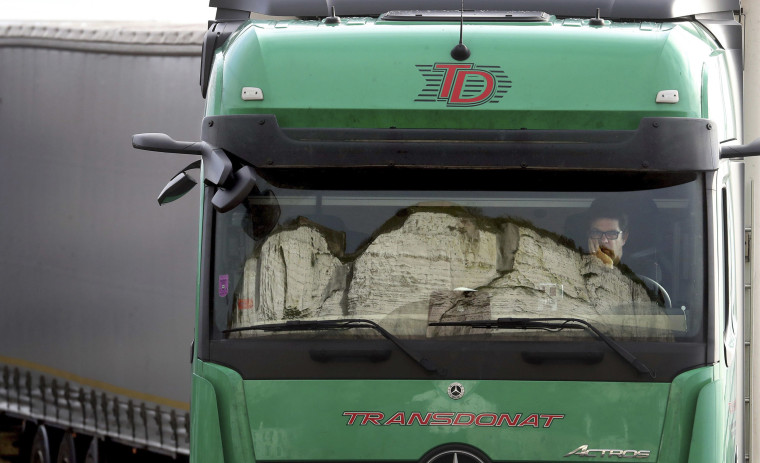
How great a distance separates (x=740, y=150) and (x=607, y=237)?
2.18 ft

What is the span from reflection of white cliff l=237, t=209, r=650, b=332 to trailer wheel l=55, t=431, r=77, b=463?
255 inches

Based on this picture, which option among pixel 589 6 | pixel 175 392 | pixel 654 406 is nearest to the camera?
pixel 654 406

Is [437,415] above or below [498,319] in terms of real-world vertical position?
below

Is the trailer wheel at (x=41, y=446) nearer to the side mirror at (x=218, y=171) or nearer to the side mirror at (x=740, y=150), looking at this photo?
the side mirror at (x=218, y=171)

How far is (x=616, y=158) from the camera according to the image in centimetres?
563

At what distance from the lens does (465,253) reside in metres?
5.78

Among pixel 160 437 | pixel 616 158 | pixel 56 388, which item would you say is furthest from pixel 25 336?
pixel 616 158

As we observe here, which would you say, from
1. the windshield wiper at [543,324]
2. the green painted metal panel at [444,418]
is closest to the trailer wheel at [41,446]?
the green painted metal panel at [444,418]

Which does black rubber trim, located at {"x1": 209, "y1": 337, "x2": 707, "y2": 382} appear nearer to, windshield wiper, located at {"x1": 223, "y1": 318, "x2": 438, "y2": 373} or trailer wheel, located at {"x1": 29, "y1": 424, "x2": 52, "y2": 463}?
windshield wiper, located at {"x1": 223, "y1": 318, "x2": 438, "y2": 373}

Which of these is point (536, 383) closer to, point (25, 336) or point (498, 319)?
point (498, 319)

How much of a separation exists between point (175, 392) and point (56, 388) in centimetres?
173

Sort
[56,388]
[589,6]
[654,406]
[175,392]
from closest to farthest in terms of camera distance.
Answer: [654,406]
[589,6]
[175,392]
[56,388]

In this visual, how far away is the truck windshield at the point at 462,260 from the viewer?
5.66 meters

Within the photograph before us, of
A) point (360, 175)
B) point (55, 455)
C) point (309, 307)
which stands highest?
point (360, 175)
